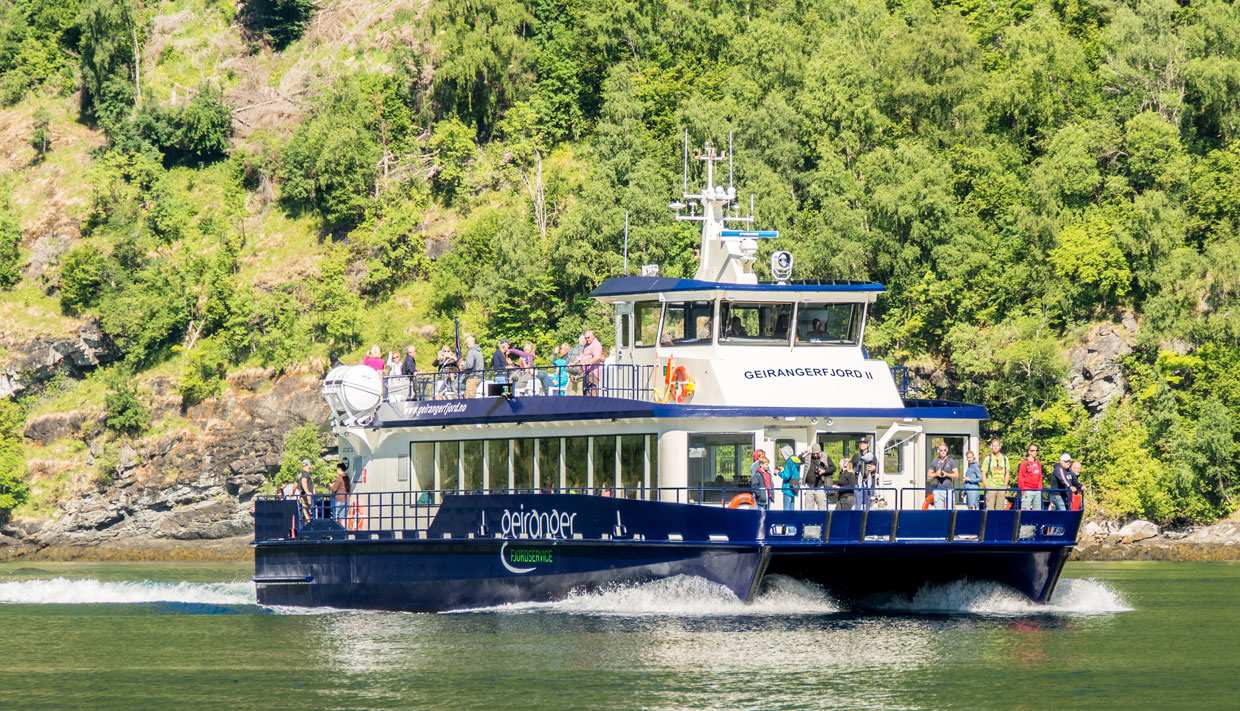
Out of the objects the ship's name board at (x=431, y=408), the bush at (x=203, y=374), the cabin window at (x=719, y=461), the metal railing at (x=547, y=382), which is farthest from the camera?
the bush at (x=203, y=374)

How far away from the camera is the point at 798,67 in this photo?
66.9 metres

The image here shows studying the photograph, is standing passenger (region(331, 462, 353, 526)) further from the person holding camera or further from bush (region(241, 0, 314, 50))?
bush (region(241, 0, 314, 50))

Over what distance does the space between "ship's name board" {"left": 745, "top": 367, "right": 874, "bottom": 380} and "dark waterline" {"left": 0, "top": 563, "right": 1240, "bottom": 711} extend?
3.40m

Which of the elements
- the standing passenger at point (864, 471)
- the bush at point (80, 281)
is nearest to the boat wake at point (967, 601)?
the standing passenger at point (864, 471)

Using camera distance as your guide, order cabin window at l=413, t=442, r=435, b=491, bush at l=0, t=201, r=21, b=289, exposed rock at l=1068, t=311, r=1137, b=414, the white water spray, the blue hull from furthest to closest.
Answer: bush at l=0, t=201, r=21, b=289 → exposed rock at l=1068, t=311, r=1137, b=414 → the white water spray → cabin window at l=413, t=442, r=435, b=491 → the blue hull

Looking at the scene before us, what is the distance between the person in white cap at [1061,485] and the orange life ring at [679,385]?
18.6ft

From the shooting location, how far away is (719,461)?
27.2 metres

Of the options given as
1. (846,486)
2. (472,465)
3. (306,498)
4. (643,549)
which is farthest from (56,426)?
(846,486)

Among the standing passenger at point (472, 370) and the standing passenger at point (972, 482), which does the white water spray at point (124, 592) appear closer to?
the standing passenger at point (472, 370)

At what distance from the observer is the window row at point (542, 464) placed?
90.2 ft

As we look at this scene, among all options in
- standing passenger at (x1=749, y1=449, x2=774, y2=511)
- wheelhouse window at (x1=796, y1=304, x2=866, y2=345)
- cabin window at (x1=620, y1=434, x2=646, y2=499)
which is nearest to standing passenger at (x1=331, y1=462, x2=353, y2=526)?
cabin window at (x1=620, y1=434, x2=646, y2=499)

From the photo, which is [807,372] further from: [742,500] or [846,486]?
[742,500]

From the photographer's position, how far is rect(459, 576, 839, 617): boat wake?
25578mm

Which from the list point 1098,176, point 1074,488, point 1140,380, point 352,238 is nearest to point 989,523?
point 1074,488
